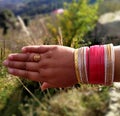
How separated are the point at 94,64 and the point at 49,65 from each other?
252 millimetres

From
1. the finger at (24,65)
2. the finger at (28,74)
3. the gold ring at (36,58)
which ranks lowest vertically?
the finger at (28,74)

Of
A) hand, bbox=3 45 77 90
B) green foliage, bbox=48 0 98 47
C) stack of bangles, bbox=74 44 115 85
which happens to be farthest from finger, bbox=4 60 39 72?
green foliage, bbox=48 0 98 47

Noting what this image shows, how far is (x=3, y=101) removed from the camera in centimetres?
325

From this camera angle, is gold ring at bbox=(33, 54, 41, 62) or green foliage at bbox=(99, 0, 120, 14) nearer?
gold ring at bbox=(33, 54, 41, 62)

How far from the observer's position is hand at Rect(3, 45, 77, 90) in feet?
7.64

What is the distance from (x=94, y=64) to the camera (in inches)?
92.0

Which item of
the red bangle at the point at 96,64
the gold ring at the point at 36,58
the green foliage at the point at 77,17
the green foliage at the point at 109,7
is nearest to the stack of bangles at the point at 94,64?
the red bangle at the point at 96,64

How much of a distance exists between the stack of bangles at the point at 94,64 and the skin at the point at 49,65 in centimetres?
3

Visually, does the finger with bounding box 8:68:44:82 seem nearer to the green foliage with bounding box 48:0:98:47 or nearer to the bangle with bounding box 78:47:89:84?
the bangle with bounding box 78:47:89:84

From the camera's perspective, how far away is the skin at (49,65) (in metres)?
2.33

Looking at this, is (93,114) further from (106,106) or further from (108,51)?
(108,51)

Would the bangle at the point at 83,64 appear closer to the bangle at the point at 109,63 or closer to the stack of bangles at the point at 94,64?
the stack of bangles at the point at 94,64

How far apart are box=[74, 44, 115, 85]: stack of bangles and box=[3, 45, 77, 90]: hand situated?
39mm

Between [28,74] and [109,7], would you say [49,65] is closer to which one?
[28,74]
